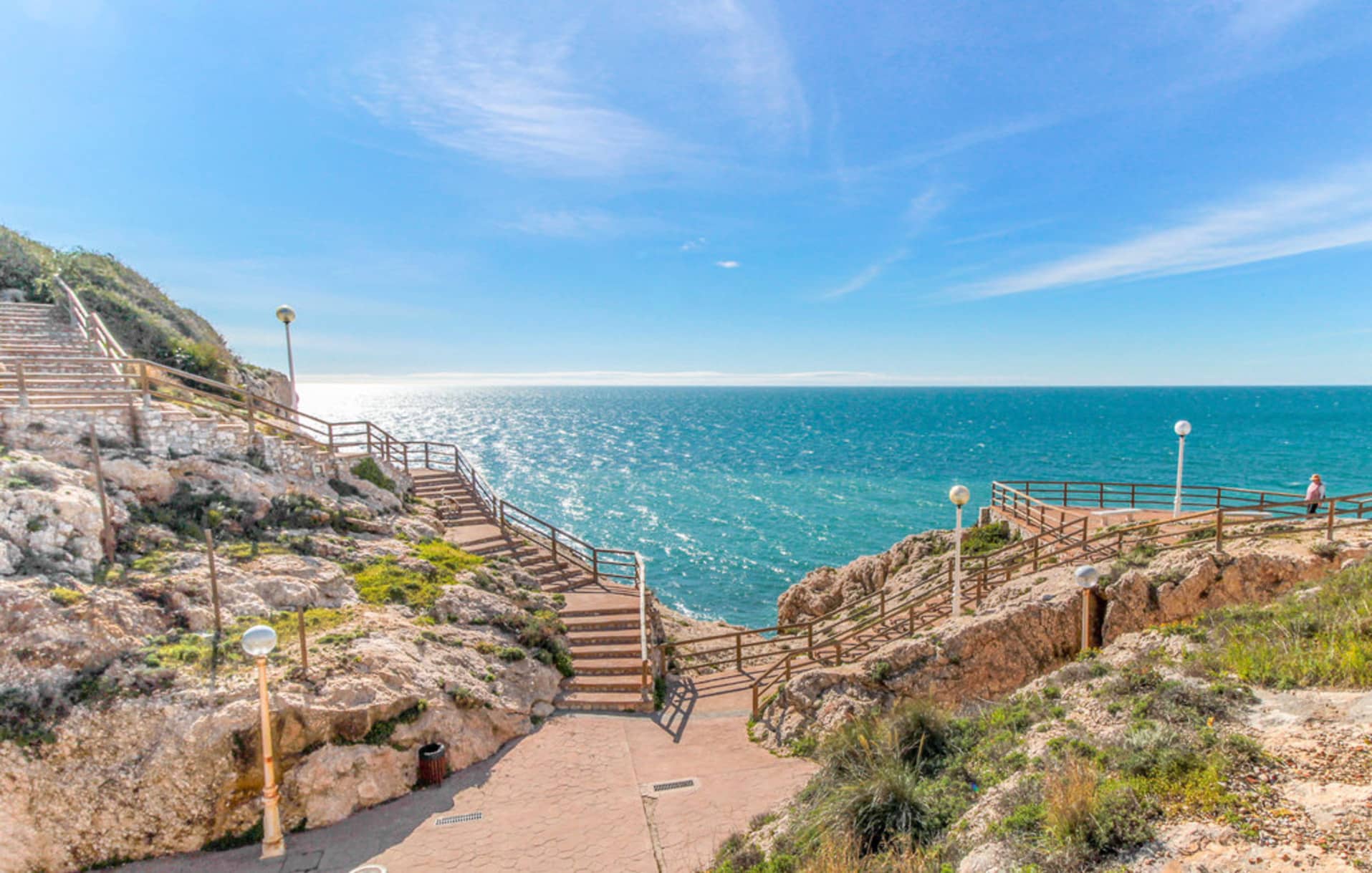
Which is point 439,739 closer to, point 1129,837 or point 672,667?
point 672,667

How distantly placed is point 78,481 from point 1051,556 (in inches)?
758

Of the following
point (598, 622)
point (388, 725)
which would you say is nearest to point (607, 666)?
point (598, 622)

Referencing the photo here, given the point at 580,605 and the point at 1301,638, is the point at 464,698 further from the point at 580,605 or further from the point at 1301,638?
the point at 1301,638

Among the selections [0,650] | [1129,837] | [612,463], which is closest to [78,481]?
[0,650]

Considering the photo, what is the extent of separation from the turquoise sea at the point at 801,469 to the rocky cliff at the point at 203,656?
16.7 m

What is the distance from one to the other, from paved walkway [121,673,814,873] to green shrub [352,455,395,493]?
946 cm

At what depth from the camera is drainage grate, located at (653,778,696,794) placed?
9336mm

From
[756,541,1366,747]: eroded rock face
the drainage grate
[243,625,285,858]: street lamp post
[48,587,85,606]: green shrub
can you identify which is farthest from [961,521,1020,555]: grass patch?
[48,587,85,606]: green shrub

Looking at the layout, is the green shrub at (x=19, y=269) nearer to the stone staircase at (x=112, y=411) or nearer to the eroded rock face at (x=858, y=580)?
the stone staircase at (x=112, y=411)

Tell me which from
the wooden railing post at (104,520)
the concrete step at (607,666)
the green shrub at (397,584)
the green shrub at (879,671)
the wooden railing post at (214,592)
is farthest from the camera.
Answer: the concrete step at (607,666)

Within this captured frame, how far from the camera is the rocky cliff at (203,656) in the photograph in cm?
764

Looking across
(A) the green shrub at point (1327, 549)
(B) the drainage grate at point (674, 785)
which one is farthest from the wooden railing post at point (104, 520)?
(A) the green shrub at point (1327, 549)

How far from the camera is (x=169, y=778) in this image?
7.84 meters

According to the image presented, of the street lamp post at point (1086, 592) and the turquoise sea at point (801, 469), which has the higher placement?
the street lamp post at point (1086, 592)
